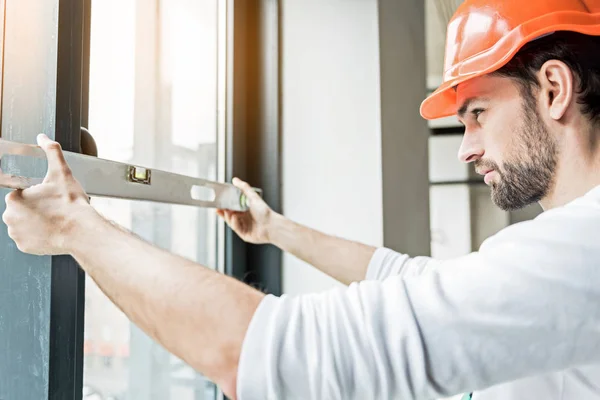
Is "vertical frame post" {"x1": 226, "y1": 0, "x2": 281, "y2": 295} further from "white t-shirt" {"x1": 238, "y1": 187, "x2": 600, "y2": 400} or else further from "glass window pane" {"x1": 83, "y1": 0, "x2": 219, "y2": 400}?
"white t-shirt" {"x1": 238, "y1": 187, "x2": 600, "y2": 400}

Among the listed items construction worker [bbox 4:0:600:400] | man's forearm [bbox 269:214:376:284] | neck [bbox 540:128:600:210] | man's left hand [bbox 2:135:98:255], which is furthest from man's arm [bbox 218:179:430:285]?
man's left hand [bbox 2:135:98:255]

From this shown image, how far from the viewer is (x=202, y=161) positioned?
146 cm

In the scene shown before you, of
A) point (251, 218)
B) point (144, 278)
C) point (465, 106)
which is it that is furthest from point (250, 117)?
point (144, 278)

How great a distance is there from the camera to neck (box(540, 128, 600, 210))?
827mm

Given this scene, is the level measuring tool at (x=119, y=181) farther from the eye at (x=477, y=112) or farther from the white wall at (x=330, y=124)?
the eye at (x=477, y=112)

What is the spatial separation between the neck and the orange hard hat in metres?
0.18

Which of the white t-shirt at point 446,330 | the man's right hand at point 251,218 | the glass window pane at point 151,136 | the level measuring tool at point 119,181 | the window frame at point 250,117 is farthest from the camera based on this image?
the window frame at point 250,117

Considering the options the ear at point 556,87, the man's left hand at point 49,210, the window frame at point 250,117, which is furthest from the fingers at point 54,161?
the ear at point 556,87

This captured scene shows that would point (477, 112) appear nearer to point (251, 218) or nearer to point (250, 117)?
point (251, 218)

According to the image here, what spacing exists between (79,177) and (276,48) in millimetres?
962

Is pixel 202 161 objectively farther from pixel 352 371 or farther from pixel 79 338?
pixel 352 371

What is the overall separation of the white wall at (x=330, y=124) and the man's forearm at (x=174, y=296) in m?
0.96

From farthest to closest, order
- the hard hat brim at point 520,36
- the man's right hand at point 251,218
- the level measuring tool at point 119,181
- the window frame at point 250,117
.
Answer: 1. the window frame at point 250,117
2. the man's right hand at point 251,218
3. the hard hat brim at point 520,36
4. the level measuring tool at point 119,181

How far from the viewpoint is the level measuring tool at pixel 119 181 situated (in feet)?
2.17
